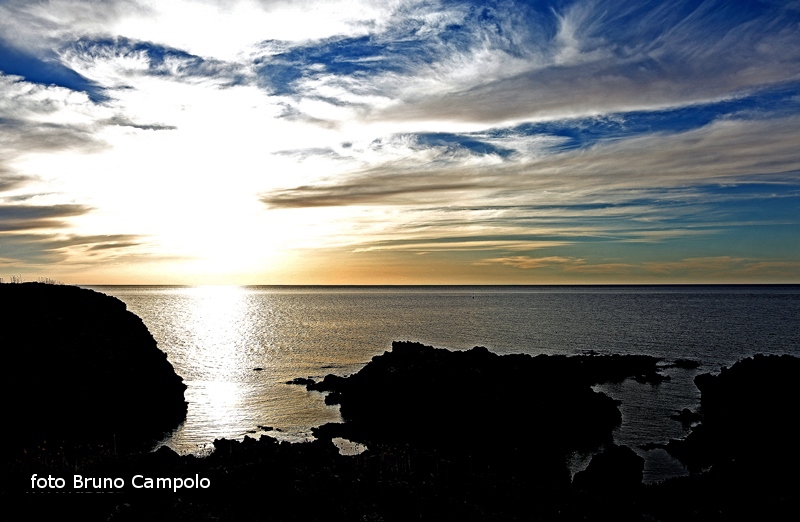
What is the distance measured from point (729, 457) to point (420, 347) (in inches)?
1277

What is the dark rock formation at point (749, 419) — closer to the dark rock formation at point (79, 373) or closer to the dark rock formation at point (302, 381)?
the dark rock formation at point (79, 373)

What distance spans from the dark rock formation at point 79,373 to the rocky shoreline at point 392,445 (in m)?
0.15

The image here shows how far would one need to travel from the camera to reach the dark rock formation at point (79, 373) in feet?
142

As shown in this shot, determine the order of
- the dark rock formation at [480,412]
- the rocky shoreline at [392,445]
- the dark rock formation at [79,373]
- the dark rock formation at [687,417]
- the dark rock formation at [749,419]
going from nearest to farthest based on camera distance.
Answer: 1. the rocky shoreline at [392,445]
2. the dark rock formation at [749,419]
3. the dark rock formation at [79,373]
4. the dark rock formation at [480,412]
5. the dark rock formation at [687,417]

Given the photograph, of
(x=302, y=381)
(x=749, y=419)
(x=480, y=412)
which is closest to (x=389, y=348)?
(x=302, y=381)

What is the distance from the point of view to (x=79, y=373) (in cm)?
4747

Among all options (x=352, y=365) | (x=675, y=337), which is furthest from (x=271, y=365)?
(x=675, y=337)

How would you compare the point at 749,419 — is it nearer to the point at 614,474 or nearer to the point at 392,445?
the point at 614,474

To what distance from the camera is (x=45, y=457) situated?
96.0ft

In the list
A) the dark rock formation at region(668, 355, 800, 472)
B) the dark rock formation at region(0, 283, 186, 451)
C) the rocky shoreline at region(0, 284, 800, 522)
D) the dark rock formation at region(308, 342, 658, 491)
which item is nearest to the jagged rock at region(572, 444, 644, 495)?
the rocky shoreline at region(0, 284, 800, 522)

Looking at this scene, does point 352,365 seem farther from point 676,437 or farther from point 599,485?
point 599,485

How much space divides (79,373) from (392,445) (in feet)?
93.1

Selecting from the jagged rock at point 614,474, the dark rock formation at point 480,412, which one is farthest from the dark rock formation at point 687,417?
the jagged rock at point 614,474

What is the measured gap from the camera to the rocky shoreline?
23.1 metres
